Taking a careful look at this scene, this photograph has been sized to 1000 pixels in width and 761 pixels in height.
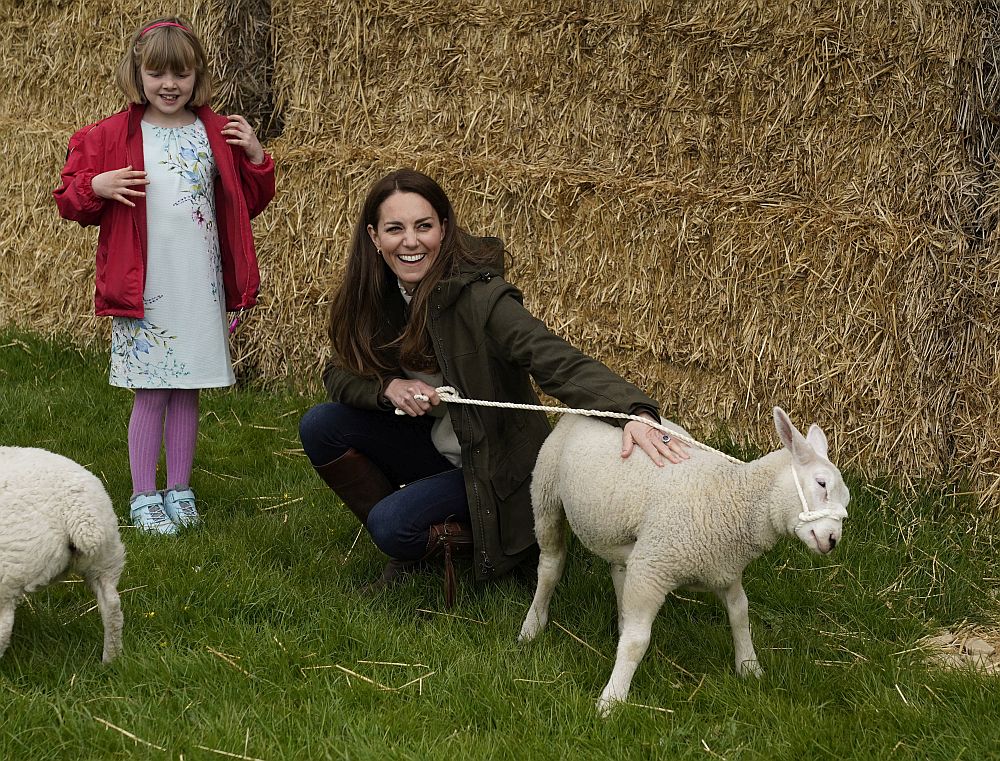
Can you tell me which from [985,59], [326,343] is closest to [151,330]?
[326,343]

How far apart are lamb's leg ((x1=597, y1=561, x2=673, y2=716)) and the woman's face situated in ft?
4.52

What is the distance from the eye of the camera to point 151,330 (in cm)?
475

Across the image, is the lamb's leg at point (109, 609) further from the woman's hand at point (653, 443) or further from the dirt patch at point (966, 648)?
the dirt patch at point (966, 648)

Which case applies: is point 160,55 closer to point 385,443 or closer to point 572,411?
point 385,443

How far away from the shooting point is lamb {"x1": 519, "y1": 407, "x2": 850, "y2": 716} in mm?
2965

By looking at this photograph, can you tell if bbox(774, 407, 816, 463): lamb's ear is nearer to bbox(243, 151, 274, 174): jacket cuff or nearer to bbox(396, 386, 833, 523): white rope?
bbox(396, 386, 833, 523): white rope

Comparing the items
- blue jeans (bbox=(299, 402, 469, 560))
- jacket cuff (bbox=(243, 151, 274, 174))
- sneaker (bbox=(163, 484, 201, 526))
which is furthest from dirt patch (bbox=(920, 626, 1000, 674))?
jacket cuff (bbox=(243, 151, 274, 174))

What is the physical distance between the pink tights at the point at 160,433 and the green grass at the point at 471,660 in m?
0.32

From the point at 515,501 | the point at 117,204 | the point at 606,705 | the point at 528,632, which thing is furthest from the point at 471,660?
the point at 117,204

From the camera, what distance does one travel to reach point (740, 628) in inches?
134

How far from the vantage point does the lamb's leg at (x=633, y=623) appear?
319 centimetres

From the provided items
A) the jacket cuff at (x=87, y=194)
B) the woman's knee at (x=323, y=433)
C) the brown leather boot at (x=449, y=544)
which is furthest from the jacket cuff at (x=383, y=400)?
the jacket cuff at (x=87, y=194)

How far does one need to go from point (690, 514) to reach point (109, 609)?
69.4 inches

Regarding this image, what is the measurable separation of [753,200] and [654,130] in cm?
58
